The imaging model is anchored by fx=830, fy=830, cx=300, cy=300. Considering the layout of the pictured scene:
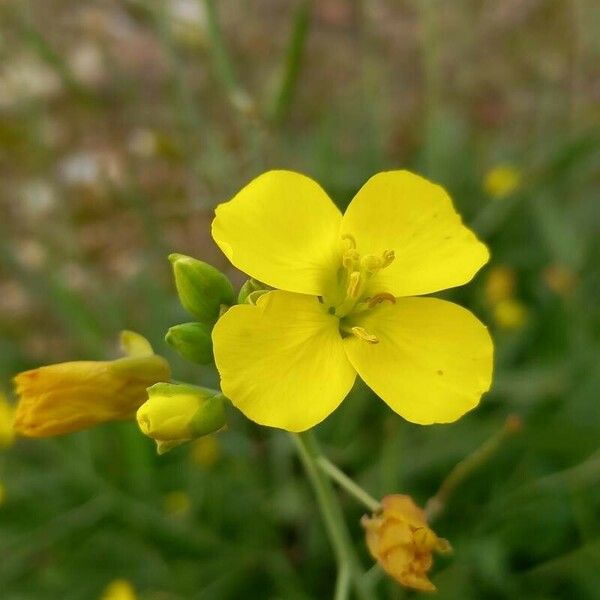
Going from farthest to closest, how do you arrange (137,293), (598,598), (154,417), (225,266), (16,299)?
1. (16,299)
2. (137,293)
3. (225,266)
4. (598,598)
5. (154,417)

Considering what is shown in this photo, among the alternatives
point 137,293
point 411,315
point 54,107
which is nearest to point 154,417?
point 411,315

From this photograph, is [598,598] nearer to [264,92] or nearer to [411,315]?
[411,315]

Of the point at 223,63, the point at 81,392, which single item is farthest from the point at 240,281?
the point at 81,392

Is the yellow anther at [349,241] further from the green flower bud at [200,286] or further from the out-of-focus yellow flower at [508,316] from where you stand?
the out-of-focus yellow flower at [508,316]

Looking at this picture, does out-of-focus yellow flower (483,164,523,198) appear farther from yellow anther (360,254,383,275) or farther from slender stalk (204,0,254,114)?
yellow anther (360,254,383,275)

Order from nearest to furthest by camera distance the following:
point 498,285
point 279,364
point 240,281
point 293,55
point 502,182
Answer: point 279,364 < point 293,55 < point 498,285 < point 502,182 < point 240,281

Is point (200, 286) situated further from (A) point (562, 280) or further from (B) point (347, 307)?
(A) point (562, 280)

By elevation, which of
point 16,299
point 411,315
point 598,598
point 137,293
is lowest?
point 16,299
